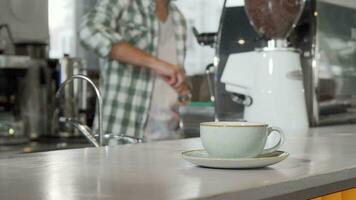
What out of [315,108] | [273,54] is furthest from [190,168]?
[315,108]

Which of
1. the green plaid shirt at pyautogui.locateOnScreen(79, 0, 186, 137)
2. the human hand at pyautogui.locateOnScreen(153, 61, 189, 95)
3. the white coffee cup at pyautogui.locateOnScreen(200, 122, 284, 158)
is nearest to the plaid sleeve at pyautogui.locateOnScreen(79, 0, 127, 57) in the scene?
the green plaid shirt at pyautogui.locateOnScreen(79, 0, 186, 137)

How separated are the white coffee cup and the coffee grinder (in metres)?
0.81

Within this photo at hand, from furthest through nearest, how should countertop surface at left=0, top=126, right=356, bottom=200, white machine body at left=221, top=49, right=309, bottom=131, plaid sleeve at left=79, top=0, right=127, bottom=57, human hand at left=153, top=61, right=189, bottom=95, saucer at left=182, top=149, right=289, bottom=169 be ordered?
human hand at left=153, top=61, right=189, bottom=95
plaid sleeve at left=79, top=0, right=127, bottom=57
white machine body at left=221, top=49, right=309, bottom=131
saucer at left=182, top=149, right=289, bottom=169
countertop surface at left=0, top=126, right=356, bottom=200

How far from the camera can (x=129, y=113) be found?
2.10 m

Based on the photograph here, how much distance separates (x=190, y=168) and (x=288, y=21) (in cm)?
100

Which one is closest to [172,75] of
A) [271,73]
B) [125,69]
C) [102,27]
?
[125,69]

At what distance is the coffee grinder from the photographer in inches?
62.5

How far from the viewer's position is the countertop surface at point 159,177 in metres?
0.60

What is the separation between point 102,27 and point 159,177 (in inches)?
51.7

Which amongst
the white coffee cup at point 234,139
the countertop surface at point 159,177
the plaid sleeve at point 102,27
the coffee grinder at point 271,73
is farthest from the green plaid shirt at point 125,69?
the white coffee cup at point 234,139

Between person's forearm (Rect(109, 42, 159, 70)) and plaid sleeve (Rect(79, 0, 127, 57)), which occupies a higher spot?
plaid sleeve (Rect(79, 0, 127, 57))

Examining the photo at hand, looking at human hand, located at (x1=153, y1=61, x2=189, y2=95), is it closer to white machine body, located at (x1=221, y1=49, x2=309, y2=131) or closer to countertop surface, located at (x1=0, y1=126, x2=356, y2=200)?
white machine body, located at (x1=221, y1=49, x2=309, y2=131)

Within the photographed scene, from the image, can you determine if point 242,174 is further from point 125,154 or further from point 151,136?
point 151,136

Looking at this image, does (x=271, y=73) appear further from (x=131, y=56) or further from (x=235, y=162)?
(x=235, y=162)
